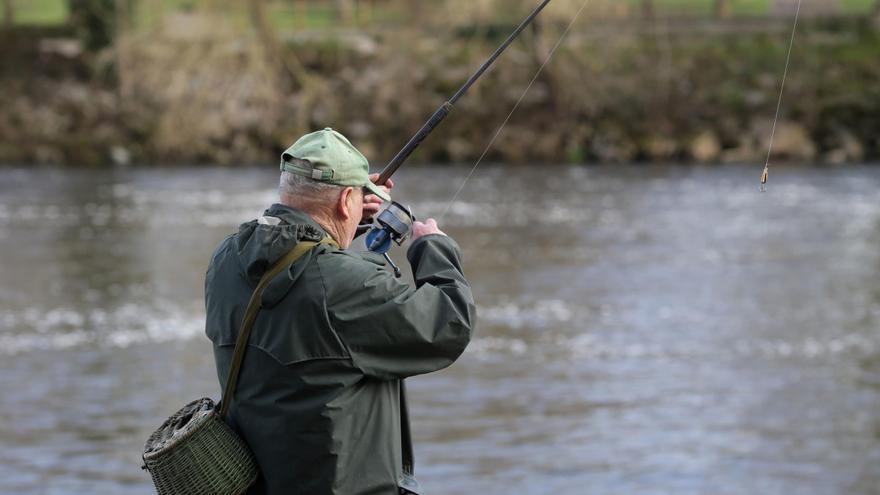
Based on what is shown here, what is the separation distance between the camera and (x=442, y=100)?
33719 mm

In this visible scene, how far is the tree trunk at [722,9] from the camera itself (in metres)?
40.8

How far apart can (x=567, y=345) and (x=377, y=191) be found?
29.5 ft

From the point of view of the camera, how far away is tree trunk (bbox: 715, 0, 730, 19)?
1608 inches

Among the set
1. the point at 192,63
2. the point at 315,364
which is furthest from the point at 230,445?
the point at 192,63

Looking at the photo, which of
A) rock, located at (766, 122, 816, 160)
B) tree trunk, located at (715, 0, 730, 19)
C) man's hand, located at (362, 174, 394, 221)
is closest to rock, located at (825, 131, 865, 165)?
rock, located at (766, 122, 816, 160)

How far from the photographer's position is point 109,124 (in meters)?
34.2

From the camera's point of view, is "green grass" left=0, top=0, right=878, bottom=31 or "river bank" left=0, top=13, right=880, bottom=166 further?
"green grass" left=0, top=0, right=878, bottom=31

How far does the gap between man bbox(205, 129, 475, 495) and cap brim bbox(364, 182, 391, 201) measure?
0.17ft

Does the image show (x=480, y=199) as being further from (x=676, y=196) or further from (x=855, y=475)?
(x=855, y=475)

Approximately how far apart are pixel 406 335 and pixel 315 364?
213 millimetres

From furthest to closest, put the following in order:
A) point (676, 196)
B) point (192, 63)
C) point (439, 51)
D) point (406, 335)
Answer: point (439, 51) < point (192, 63) < point (676, 196) < point (406, 335)

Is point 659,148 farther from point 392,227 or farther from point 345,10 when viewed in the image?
point 392,227

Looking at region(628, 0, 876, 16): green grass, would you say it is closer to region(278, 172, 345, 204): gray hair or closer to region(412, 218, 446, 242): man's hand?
region(412, 218, 446, 242): man's hand

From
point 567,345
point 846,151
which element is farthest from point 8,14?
point 567,345
